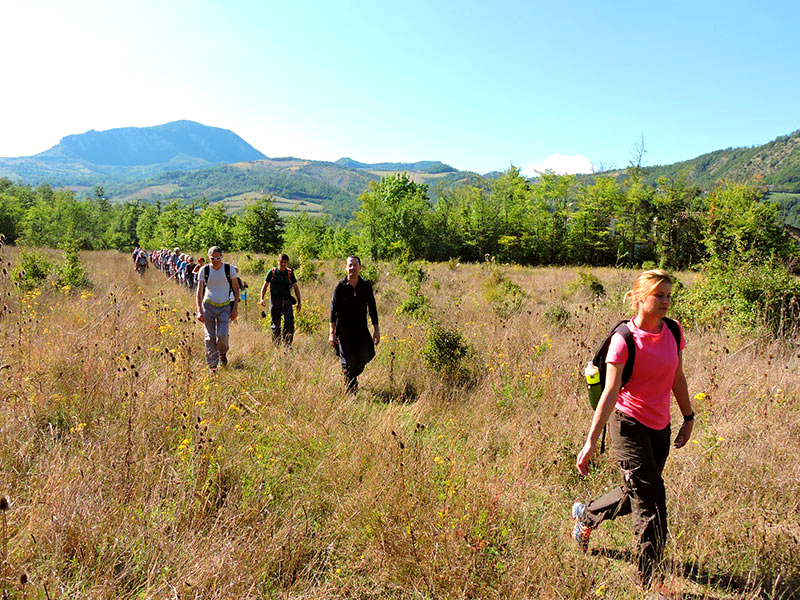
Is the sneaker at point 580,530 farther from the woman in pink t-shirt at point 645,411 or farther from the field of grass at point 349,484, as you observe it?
the woman in pink t-shirt at point 645,411

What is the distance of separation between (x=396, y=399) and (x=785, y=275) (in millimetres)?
7299


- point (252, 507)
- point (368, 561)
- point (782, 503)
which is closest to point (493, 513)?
point (368, 561)

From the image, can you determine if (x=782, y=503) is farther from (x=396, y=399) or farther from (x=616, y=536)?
(x=396, y=399)

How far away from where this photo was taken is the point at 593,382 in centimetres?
246

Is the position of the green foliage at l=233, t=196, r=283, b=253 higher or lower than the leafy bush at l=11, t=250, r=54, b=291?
higher

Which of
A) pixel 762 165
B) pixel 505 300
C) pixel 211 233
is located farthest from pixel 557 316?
pixel 762 165

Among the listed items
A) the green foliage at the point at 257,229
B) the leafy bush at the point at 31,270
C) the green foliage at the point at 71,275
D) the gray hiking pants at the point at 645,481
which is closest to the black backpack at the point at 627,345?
the gray hiking pants at the point at 645,481

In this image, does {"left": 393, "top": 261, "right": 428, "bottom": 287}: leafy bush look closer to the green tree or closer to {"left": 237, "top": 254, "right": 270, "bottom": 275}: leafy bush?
{"left": 237, "top": 254, "right": 270, "bottom": 275}: leafy bush

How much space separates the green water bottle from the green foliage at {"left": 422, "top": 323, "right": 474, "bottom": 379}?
2.83 metres

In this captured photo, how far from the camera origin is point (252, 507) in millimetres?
2588

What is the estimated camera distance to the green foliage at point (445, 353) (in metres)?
5.35

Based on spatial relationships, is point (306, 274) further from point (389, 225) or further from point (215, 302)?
point (389, 225)

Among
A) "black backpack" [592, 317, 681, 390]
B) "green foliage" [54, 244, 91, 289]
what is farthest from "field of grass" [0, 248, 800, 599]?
"green foliage" [54, 244, 91, 289]

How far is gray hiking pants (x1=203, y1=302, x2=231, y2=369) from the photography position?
556 cm
